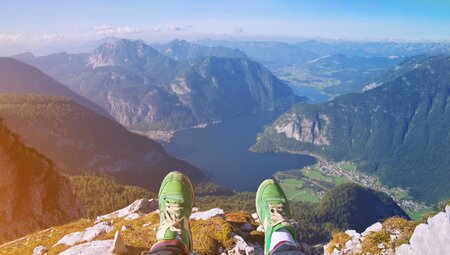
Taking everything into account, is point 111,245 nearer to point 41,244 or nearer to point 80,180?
point 41,244

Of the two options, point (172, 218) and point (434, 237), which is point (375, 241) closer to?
point (434, 237)

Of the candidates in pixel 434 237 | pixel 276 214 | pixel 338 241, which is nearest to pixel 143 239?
pixel 276 214

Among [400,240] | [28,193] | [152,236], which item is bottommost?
[28,193]

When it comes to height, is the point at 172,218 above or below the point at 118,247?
above

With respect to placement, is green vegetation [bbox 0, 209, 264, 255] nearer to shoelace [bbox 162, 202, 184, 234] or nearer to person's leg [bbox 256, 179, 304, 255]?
shoelace [bbox 162, 202, 184, 234]

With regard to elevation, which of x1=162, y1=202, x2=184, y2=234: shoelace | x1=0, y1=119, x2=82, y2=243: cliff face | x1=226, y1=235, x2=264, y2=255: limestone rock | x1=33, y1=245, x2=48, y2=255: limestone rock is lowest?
x1=0, y1=119, x2=82, y2=243: cliff face

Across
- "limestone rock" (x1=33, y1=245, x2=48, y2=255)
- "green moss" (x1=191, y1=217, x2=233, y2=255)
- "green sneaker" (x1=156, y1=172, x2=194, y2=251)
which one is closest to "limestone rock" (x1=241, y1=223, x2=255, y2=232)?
"green moss" (x1=191, y1=217, x2=233, y2=255)

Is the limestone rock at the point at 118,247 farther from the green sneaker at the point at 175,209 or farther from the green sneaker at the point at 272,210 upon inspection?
the green sneaker at the point at 272,210

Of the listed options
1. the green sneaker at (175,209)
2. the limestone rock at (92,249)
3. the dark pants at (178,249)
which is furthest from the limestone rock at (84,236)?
the dark pants at (178,249)
